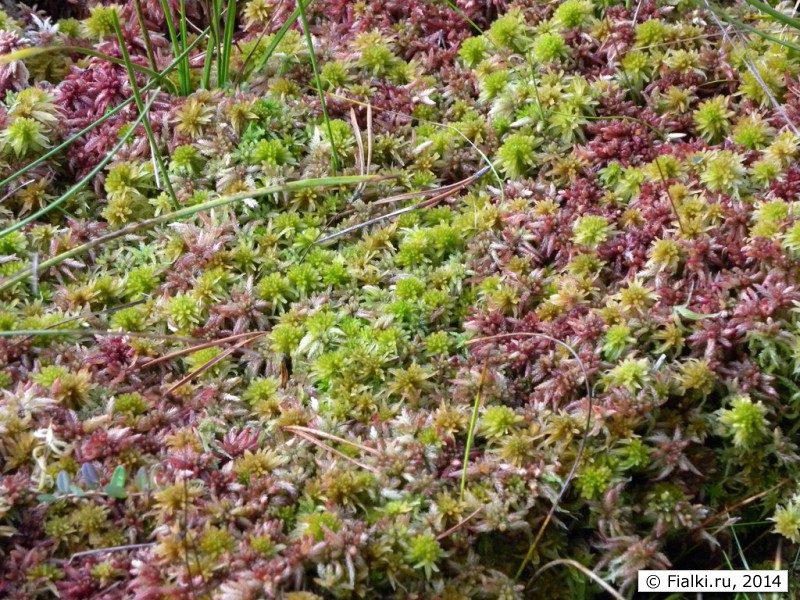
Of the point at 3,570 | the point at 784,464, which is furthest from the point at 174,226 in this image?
the point at 784,464

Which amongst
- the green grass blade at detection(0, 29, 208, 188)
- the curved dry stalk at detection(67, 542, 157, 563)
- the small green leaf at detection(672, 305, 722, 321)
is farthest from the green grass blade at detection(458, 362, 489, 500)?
the green grass blade at detection(0, 29, 208, 188)

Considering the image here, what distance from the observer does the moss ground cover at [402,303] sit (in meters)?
1.93

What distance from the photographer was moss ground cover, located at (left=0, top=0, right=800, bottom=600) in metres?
1.93

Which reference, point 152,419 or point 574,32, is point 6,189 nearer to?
point 152,419

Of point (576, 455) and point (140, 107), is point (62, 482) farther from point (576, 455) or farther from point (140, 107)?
point (576, 455)

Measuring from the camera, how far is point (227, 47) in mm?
2686

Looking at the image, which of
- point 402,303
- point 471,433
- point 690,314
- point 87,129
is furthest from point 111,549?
point 690,314

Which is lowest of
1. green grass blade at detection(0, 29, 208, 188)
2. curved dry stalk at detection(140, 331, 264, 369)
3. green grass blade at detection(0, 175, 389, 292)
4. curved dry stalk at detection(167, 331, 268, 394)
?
curved dry stalk at detection(167, 331, 268, 394)

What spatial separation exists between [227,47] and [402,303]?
3.64 feet

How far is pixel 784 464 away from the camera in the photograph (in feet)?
7.07

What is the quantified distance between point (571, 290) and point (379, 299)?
57cm

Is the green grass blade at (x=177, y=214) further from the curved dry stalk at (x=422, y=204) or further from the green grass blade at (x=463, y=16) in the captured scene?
the green grass blade at (x=463, y=16)

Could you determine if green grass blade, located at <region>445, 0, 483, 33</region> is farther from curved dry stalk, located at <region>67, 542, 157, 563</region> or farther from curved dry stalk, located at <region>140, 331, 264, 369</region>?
curved dry stalk, located at <region>67, 542, 157, 563</region>

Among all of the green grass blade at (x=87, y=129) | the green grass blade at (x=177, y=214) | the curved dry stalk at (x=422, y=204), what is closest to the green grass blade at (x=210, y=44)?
the green grass blade at (x=87, y=129)
